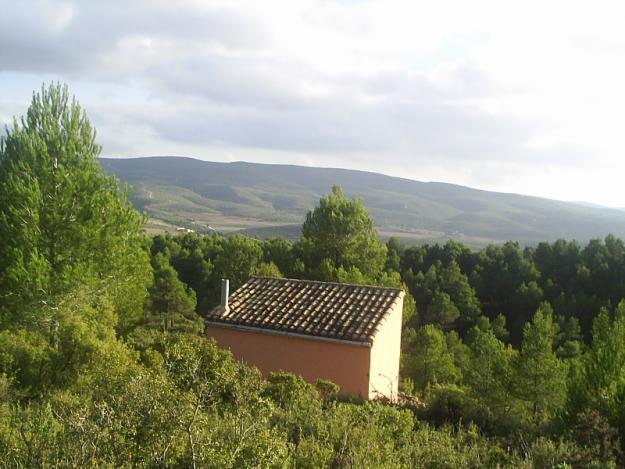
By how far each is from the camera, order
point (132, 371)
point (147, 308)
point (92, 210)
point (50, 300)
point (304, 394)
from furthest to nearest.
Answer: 1. point (147, 308)
2. point (92, 210)
3. point (50, 300)
4. point (304, 394)
5. point (132, 371)

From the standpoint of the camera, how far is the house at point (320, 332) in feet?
44.1

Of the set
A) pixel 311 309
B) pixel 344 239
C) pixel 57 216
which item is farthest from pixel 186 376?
pixel 344 239

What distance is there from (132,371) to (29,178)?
885 centimetres

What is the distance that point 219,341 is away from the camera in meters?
15.0

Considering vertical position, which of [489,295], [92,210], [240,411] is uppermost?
[92,210]

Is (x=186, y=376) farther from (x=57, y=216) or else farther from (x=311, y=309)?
(x=57, y=216)

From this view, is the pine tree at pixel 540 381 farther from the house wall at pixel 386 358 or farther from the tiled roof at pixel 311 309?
the tiled roof at pixel 311 309

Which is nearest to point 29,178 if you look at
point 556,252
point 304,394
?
point 304,394

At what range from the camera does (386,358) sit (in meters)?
14.9

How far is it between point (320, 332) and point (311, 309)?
1.24 m

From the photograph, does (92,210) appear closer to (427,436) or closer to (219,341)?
(219,341)

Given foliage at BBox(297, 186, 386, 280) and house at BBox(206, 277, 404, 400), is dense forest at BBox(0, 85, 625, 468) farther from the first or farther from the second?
house at BBox(206, 277, 404, 400)

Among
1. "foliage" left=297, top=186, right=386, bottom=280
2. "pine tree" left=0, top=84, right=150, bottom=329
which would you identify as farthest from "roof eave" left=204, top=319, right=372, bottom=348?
"foliage" left=297, top=186, right=386, bottom=280

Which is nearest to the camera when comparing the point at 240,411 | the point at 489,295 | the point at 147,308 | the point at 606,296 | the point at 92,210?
the point at 240,411
